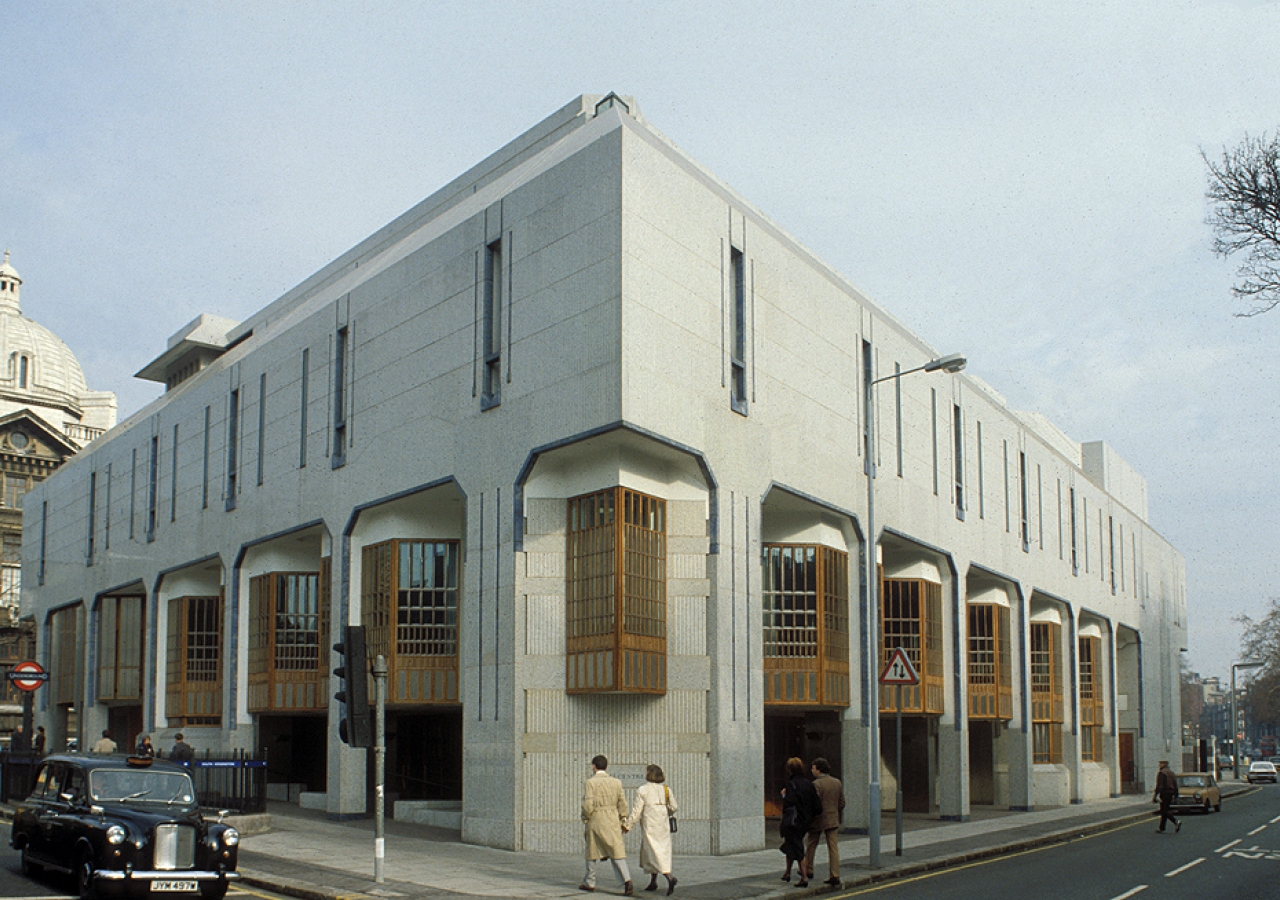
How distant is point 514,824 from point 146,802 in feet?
24.3

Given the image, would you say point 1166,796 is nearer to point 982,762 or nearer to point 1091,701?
point 982,762

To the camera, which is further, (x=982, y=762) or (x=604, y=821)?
(x=982, y=762)

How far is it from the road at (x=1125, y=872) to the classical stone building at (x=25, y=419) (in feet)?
166

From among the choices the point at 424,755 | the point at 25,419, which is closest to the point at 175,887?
the point at 424,755

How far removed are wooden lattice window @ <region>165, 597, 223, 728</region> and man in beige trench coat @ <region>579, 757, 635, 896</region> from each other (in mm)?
20891

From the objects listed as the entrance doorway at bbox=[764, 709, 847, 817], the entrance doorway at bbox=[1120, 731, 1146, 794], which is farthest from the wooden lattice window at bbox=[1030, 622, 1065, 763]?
the entrance doorway at bbox=[1120, 731, 1146, 794]

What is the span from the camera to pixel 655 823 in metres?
15.9

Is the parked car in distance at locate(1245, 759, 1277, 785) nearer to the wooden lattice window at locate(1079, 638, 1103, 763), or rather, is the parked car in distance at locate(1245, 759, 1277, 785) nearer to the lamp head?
the wooden lattice window at locate(1079, 638, 1103, 763)

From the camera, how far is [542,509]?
2236 centimetres

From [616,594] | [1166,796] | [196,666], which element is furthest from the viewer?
[196,666]

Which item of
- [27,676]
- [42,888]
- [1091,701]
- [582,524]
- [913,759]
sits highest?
[582,524]

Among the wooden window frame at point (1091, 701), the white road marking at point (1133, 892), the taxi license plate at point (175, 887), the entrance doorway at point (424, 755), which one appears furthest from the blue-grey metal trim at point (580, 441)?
the wooden window frame at point (1091, 701)

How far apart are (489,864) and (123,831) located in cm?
669

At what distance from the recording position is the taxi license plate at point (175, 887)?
13617 millimetres
